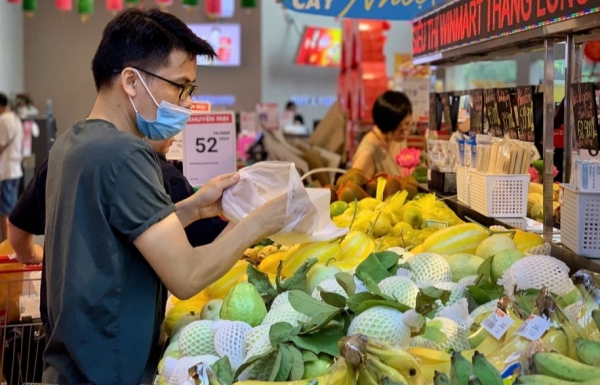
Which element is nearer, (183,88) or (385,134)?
(183,88)

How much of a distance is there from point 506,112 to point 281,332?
2.15 metres

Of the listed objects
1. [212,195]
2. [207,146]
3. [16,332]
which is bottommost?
[16,332]

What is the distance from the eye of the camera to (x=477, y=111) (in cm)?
420

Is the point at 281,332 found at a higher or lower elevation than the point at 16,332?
higher

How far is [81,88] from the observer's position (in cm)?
1931

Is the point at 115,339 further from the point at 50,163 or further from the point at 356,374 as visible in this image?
the point at 356,374

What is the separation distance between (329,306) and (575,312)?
1.95ft

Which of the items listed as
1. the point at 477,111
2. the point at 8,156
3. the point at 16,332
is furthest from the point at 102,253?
the point at 8,156

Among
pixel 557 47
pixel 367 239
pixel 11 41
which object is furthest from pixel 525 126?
pixel 11 41

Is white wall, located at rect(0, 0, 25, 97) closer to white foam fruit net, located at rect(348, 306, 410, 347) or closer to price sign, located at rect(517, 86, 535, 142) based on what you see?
price sign, located at rect(517, 86, 535, 142)

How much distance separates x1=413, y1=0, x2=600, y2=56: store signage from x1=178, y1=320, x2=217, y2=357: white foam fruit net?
1442 millimetres

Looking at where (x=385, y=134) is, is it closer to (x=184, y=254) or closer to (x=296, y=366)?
(x=184, y=254)

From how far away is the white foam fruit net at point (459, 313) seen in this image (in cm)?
219

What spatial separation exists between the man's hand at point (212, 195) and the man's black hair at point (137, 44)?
58cm
